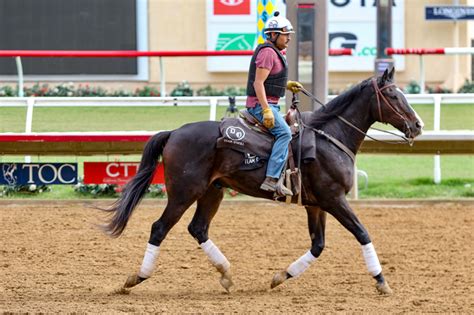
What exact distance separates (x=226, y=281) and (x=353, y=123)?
1.70m

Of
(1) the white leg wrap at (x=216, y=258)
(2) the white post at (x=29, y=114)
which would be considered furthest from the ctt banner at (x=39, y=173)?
(1) the white leg wrap at (x=216, y=258)

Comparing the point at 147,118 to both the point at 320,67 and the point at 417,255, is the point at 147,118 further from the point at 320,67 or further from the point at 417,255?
the point at 417,255

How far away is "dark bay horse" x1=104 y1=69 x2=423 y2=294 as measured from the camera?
945cm

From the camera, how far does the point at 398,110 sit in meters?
9.65

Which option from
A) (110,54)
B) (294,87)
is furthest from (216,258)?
(110,54)

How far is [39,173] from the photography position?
14.8 meters

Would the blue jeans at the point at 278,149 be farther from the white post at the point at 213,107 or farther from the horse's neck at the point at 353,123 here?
the white post at the point at 213,107

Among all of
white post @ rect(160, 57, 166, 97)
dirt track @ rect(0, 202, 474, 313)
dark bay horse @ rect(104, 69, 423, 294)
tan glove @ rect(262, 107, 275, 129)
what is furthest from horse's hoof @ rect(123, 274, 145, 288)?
white post @ rect(160, 57, 166, 97)

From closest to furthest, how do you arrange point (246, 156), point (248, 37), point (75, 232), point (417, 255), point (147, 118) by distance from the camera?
point (246, 156) → point (417, 255) → point (75, 232) → point (147, 118) → point (248, 37)

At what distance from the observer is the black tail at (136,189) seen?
31.3 feet

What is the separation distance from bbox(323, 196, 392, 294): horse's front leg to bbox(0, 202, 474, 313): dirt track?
0.39ft

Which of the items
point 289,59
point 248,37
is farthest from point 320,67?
point 248,37

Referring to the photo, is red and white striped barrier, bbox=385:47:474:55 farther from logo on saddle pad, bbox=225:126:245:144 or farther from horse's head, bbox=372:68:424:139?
logo on saddle pad, bbox=225:126:245:144

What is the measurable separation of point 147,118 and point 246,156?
18.6 feet
